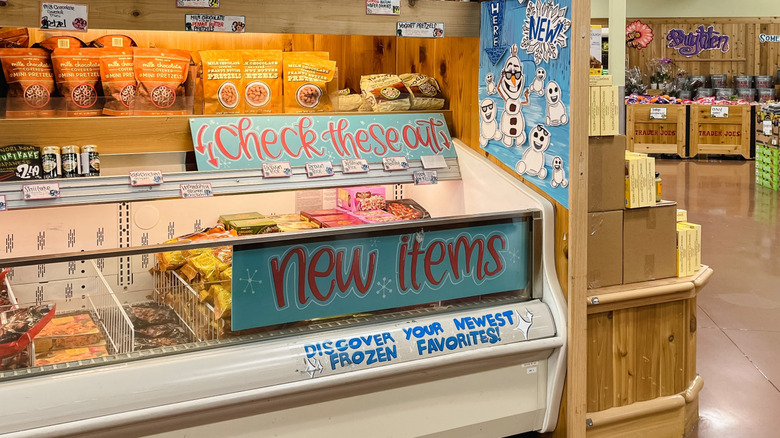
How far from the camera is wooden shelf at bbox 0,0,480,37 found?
2.60 meters

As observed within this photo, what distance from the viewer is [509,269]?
294 centimetres

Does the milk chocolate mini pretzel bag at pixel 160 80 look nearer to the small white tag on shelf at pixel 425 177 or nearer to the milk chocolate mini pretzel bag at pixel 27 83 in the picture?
the milk chocolate mini pretzel bag at pixel 27 83

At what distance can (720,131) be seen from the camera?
41.0 feet

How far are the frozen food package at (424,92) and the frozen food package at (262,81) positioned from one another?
576 mm

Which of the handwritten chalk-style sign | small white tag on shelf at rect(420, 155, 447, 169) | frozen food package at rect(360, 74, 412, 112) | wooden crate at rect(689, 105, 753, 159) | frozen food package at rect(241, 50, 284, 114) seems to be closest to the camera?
frozen food package at rect(241, 50, 284, 114)

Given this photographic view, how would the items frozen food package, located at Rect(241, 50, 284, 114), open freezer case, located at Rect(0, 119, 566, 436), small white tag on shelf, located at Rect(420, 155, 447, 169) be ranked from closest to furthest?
1. open freezer case, located at Rect(0, 119, 566, 436)
2. frozen food package, located at Rect(241, 50, 284, 114)
3. small white tag on shelf, located at Rect(420, 155, 447, 169)

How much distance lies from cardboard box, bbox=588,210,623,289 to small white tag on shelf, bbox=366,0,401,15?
1.06 meters

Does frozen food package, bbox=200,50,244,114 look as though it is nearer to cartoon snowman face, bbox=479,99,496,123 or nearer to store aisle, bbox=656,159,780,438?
cartoon snowman face, bbox=479,99,496,123

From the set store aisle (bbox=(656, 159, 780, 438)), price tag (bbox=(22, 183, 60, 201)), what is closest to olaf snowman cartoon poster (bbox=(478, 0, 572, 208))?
store aisle (bbox=(656, 159, 780, 438))

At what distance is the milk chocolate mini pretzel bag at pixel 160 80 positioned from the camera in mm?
2963

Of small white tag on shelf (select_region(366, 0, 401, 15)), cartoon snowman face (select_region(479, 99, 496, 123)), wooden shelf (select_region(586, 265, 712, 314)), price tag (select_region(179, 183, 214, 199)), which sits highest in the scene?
small white tag on shelf (select_region(366, 0, 401, 15))

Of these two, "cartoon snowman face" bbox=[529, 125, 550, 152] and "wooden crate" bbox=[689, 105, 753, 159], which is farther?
"wooden crate" bbox=[689, 105, 753, 159]

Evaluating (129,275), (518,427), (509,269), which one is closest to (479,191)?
(509,269)

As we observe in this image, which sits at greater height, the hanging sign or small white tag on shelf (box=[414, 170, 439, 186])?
the hanging sign
